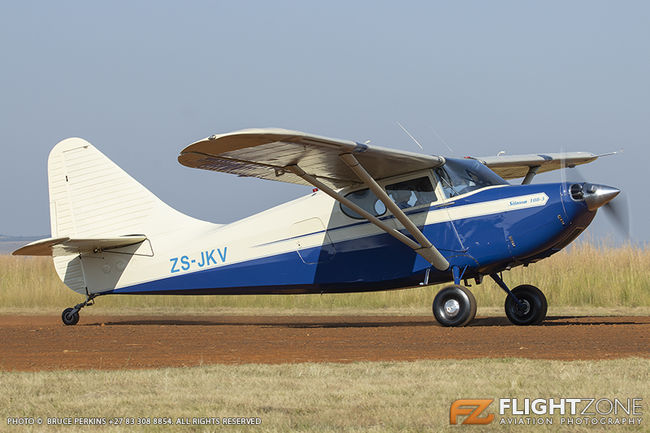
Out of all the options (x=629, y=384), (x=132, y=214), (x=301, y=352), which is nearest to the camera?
(x=629, y=384)

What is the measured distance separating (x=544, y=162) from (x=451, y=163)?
3.72 meters

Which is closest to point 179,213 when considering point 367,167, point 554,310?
point 367,167

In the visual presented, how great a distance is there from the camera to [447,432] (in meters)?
4.86

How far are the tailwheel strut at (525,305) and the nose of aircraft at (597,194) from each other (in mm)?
1983

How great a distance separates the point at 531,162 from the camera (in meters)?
15.2

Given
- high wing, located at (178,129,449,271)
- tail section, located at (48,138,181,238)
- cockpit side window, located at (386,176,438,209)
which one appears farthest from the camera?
tail section, located at (48,138,181,238)

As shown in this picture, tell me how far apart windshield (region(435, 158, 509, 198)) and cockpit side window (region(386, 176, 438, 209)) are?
9.1 inches

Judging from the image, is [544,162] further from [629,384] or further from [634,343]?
[629,384]

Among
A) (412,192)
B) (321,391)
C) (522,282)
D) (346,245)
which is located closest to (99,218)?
(346,245)

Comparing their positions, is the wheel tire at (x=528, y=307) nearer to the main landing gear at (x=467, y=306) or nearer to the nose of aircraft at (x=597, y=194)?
the main landing gear at (x=467, y=306)

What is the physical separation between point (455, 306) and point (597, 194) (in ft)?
8.46

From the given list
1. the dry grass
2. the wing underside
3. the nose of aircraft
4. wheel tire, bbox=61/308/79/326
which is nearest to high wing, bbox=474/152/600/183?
the wing underside

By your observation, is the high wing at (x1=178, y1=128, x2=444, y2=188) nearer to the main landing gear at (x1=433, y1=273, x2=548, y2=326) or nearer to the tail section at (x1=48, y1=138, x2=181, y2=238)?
the main landing gear at (x1=433, y1=273, x2=548, y2=326)

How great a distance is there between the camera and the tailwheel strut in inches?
494
